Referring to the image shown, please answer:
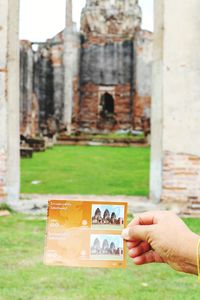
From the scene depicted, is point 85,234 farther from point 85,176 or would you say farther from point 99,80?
point 99,80

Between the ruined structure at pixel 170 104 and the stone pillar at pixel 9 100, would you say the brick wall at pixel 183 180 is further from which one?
the stone pillar at pixel 9 100

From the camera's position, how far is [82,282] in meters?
4.28

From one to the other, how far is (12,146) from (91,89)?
25335 mm

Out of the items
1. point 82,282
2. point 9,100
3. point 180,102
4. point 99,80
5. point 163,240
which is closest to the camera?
point 163,240

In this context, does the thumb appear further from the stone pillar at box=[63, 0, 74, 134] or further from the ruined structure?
the stone pillar at box=[63, 0, 74, 134]

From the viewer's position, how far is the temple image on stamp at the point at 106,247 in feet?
7.00

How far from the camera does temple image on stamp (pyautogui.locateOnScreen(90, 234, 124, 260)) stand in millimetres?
2135

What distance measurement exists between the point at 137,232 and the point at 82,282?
7.87 ft

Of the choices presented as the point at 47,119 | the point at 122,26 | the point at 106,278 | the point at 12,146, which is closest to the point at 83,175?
the point at 12,146

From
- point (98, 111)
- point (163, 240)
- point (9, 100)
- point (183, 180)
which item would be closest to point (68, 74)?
point (98, 111)

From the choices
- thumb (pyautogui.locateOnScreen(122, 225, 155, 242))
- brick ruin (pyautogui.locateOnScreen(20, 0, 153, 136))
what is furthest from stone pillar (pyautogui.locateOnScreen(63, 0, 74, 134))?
thumb (pyautogui.locateOnScreen(122, 225, 155, 242))

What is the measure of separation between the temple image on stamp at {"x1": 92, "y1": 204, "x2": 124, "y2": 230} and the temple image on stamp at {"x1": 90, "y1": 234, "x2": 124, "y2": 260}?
0.12 feet

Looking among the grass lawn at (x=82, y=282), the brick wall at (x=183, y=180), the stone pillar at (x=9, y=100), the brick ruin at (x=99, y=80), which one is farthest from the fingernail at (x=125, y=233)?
the brick ruin at (x=99, y=80)

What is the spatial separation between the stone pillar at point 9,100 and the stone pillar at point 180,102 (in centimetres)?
179
